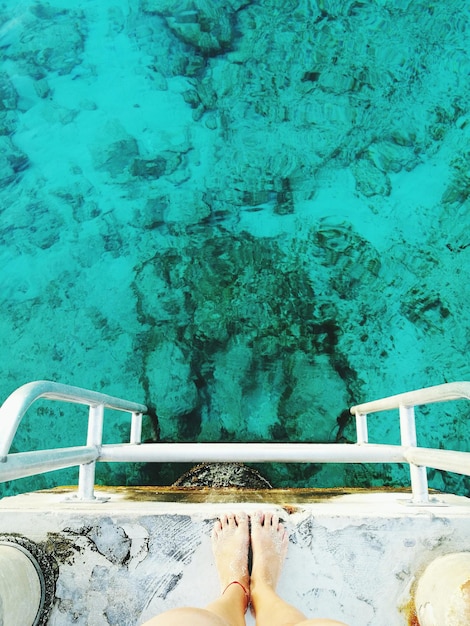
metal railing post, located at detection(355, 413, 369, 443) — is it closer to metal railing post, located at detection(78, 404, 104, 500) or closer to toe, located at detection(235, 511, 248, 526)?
toe, located at detection(235, 511, 248, 526)

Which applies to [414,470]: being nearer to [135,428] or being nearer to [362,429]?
[362,429]

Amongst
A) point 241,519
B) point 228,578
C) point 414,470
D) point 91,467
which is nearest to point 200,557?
point 228,578

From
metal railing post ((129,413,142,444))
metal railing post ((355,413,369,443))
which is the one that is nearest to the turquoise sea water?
metal railing post ((129,413,142,444))

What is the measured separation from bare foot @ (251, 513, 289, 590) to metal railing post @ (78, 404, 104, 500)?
71 cm

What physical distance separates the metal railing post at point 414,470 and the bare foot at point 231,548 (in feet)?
2.33

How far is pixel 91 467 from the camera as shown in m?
1.80

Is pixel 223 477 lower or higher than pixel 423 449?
lower

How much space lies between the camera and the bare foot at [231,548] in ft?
5.09

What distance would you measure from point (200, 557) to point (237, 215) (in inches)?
114

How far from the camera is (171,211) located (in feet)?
12.7

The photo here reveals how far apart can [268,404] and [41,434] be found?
175 cm

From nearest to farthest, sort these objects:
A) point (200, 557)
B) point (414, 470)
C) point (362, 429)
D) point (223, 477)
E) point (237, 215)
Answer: point (200, 557) < point (414, 470) < point (362, 429) < point (223, 477) < point (237, 215)

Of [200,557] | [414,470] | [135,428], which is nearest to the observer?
[200,557]

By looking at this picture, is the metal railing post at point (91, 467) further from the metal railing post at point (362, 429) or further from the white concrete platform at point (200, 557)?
the metal railing post at point (362, 429)
